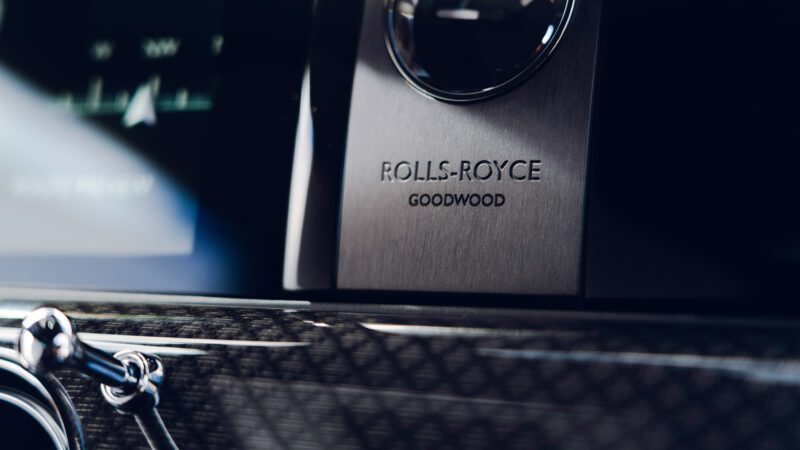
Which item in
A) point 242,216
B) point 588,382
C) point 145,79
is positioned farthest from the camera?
point 145,79

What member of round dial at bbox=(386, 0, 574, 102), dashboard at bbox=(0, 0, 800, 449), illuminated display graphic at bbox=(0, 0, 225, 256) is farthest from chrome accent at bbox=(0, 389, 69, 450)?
round dial at bbox=(386, 0, 574, 102)

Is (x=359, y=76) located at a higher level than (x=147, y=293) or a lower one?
higher

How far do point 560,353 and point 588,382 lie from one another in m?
0.01

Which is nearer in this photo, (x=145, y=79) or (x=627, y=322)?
(x=627, y=322)

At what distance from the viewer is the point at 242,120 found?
1.35 feet

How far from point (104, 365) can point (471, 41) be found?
0.21m

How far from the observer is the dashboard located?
0.28 metres

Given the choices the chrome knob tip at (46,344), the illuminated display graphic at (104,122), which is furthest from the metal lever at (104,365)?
the illuminated display graphic at (104,122)

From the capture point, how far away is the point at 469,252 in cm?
33

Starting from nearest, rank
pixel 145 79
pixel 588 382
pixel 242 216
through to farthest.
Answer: pixel 588 382
pixel 242 216
pixel 145 79

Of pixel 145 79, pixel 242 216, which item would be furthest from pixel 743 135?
pixel 145 79

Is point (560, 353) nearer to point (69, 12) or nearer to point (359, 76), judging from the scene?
point (359, 76)

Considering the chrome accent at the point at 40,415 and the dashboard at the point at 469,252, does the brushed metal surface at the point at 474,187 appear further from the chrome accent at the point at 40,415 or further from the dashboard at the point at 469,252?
the chrome accent at the point at 40,415

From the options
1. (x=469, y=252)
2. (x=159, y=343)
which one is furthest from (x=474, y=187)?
(x=159, y=343)
